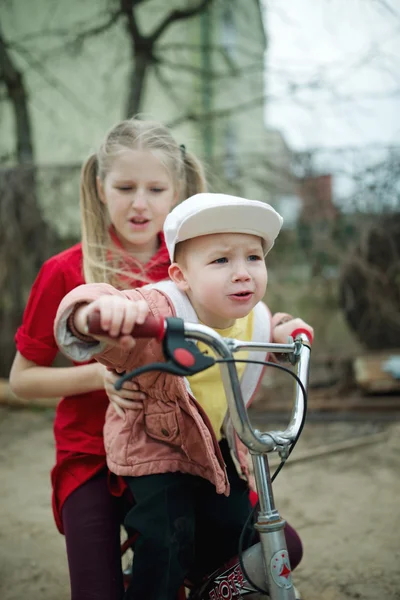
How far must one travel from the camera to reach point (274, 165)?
5738 mm

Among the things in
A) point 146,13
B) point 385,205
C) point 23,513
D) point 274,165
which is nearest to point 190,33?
point 146,13

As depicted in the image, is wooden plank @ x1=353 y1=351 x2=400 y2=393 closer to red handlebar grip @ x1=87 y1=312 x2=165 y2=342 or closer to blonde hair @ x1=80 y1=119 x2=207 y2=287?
blonde hair @ x1=80 y1=119 x2=207 y2=287

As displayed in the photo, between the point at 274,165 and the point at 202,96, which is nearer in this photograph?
the point at 274,165

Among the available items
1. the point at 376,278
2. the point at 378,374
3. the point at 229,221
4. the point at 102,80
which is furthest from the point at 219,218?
the point at 102,80

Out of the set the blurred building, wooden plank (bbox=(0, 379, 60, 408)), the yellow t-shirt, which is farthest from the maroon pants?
the blurred building

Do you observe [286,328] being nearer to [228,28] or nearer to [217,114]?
[217,114]

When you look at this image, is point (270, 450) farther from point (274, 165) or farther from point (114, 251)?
point (274, 165)

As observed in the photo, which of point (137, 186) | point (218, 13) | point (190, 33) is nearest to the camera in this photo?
point (137, 186)

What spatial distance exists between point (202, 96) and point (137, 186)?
613 centimetres

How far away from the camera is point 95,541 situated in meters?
1.81

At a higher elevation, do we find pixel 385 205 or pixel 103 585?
pixel 385 205

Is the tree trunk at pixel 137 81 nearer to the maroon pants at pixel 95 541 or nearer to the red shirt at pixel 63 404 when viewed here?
the red shirt at pixel 63 404

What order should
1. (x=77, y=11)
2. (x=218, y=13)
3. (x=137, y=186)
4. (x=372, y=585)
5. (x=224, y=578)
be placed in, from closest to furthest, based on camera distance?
1. (x=224, y=578)
2. (x=137, y=186)
3. (x=372, y=585)
4. (x=77, y=11)
5. (x=218, y=13)

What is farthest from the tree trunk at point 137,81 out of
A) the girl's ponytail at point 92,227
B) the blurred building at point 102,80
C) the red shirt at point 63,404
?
the red shirt at point 63,404
